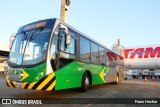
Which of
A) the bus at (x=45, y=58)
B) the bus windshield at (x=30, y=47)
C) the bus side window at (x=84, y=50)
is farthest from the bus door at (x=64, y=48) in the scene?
the bus side window at (x=84, y=50)

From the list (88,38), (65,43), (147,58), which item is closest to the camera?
(65,43)

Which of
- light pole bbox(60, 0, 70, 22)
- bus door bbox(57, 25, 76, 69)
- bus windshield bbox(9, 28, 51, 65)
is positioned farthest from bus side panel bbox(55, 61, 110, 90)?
light pole bbox(60, 0, 70, 22)

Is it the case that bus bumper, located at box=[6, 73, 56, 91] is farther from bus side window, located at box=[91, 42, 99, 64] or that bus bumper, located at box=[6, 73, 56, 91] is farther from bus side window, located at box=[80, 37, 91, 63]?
bus side window, located at box=[91, 42, 99, 64]

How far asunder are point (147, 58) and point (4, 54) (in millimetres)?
29353

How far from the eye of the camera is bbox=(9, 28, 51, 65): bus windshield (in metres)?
7.17

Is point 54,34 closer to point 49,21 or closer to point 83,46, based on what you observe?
point 49,21

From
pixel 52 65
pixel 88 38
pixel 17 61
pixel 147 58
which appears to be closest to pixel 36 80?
pixel 52 65

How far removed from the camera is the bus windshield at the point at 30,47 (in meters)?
7.17

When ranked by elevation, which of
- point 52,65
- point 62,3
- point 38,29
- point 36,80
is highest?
point 62,3

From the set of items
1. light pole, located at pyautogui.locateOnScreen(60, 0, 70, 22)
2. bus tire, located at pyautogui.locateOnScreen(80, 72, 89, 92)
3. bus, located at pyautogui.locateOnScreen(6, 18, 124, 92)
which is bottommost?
bus tire, located at pyautogui.locateOnScreen(80, 72, 89, 92)

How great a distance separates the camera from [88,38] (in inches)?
436

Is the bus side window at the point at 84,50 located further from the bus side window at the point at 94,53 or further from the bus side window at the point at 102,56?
the bus side window at the point at 102,56

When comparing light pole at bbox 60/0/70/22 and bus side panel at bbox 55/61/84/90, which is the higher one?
light pole at bbox 60/0/70/22

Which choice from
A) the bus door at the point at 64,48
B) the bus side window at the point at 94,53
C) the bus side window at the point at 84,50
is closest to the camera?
the bus door at the point at 64,48
